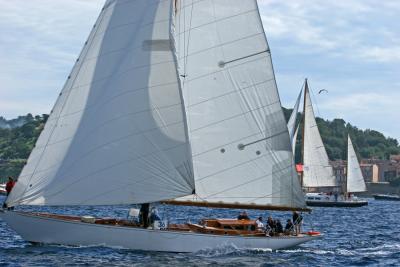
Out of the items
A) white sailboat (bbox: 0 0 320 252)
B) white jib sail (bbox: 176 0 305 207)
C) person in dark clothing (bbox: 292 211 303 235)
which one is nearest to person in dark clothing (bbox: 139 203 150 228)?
white sailboat (bbox: 0 0 320 252)

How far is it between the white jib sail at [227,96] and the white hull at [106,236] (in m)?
1.77

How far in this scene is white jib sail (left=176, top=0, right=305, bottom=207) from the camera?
39.1 meters

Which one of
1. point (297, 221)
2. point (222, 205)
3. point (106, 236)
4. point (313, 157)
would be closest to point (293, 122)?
point (313, 157)

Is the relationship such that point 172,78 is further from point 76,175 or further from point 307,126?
point 307,126

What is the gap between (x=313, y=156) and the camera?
107 metres

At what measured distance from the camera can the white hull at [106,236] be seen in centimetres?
3753

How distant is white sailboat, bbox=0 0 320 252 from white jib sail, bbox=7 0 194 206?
39 millimetres

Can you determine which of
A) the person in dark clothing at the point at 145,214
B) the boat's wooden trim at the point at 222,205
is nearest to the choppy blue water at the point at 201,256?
the person in dark clothing at the point at 145,214

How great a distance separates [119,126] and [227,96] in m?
5.11

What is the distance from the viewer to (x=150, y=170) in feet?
121

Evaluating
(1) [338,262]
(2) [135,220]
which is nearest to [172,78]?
(2) [135,220]

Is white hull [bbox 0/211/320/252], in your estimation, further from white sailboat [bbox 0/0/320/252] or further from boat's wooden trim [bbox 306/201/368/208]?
boat's wooden trim [bbox 306/201/368/208]

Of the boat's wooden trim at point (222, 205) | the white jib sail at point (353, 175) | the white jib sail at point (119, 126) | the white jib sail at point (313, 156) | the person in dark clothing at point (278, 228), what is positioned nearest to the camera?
the white jib sail at point (119, 126)

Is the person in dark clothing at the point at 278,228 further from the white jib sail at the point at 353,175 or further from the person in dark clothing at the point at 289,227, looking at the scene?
the white jib sail at the point at 353,175
